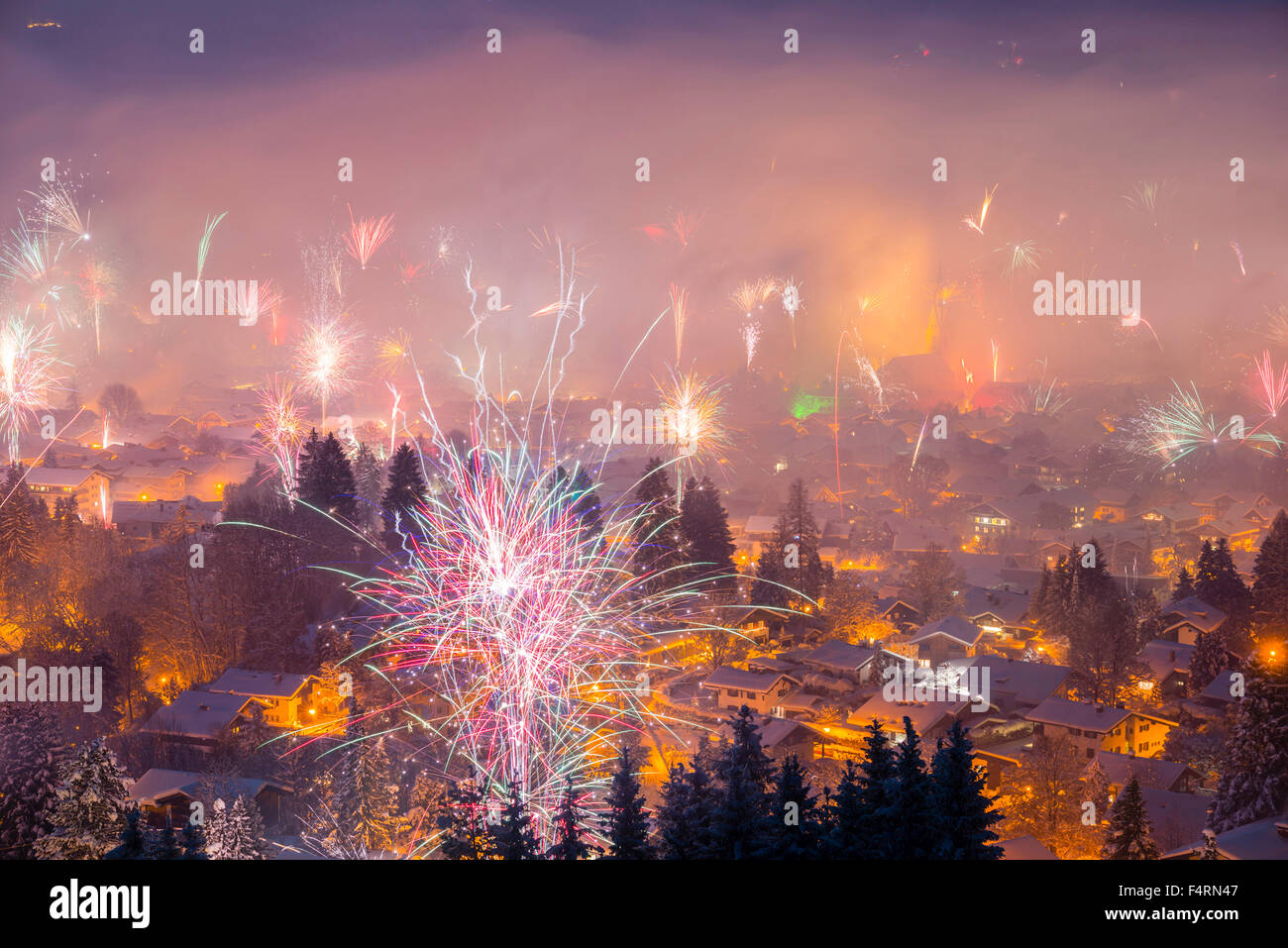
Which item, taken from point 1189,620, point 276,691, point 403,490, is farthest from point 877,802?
point 403,490

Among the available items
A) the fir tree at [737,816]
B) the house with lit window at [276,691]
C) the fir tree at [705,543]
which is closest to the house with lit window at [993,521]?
the fir tree at [705,543]

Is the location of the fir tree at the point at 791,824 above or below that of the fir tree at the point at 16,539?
below

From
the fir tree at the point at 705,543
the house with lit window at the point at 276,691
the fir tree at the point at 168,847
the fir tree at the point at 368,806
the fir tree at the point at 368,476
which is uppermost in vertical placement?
the fir tree at the point at 368,476

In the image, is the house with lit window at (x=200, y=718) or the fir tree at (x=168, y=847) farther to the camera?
the house with lit window at (x=200, y=718)

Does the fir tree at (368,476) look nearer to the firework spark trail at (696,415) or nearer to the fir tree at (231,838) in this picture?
the firework spark trail at (696,415)

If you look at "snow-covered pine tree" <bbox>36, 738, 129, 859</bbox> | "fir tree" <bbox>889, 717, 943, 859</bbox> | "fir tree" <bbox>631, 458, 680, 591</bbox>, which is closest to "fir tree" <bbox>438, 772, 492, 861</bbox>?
"snow-covered pine tree" <bbox>36, 738, 129, 859</bbox>

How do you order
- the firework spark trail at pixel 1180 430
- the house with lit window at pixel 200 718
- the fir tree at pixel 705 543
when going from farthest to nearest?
the firework spark trail at pixel 1180 430 < the fir tree at pixel 705 543 < the house with lit window at pixel 200 718

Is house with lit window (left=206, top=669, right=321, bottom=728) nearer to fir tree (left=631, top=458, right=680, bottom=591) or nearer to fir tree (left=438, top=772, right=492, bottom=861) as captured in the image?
fir tree (left=438, top=772, right=492, bottom=861)
